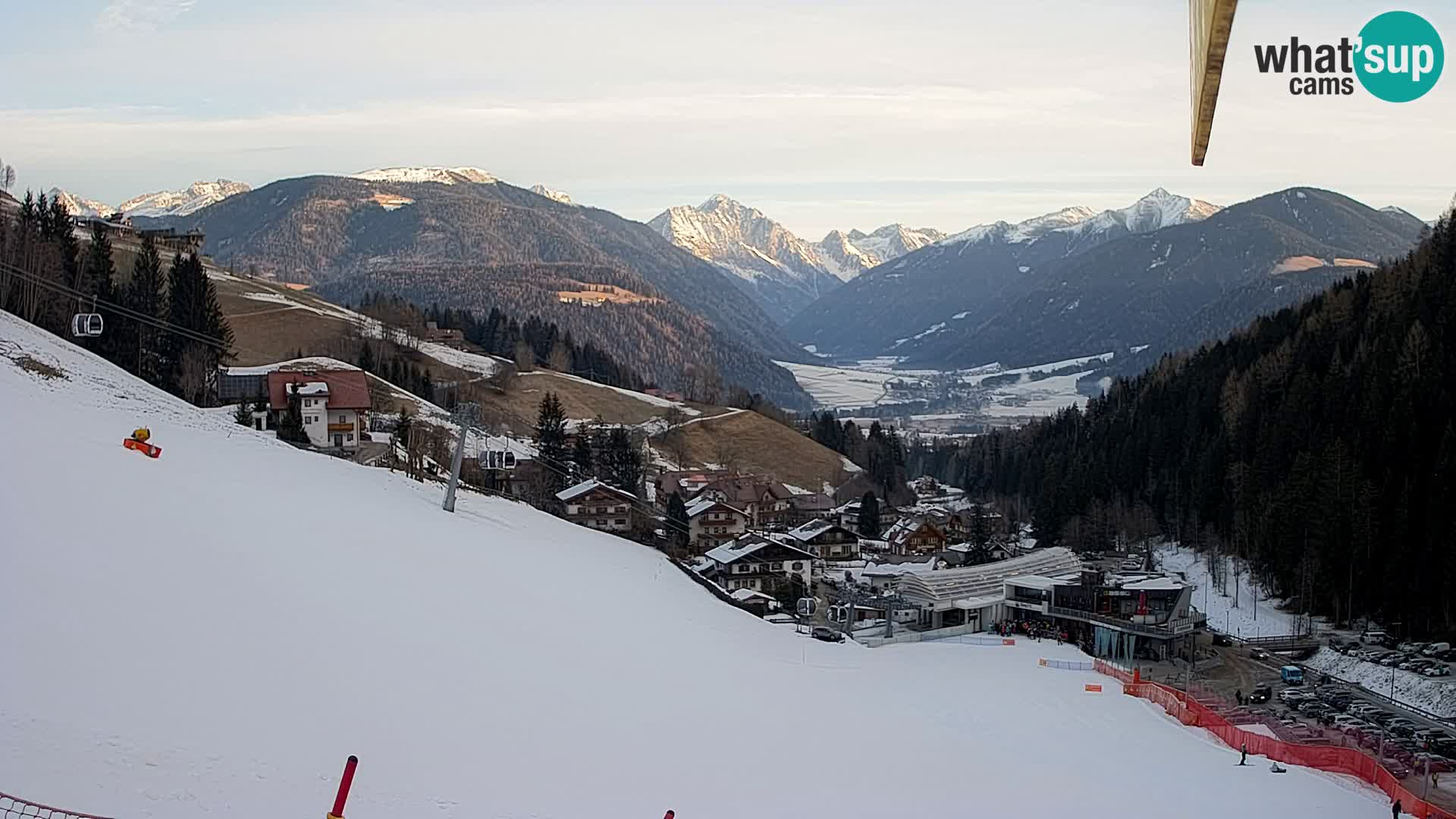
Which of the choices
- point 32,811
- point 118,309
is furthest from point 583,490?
point 32,811

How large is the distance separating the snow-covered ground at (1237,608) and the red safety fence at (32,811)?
3618 cm

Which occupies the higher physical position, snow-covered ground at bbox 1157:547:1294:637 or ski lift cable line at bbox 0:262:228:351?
ski lift cable line at bbox 0:262:228:351

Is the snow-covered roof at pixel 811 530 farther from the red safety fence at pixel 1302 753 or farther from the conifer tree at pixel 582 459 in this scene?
the red safety fence at pixel 1302 753

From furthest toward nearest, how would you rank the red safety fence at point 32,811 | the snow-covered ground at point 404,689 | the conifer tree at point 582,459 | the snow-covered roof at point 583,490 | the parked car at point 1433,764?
the conifer tree at point 582,459
the snow-covered roof at point 583,490
the parked car at point 1433,764
the snow-covered ground at point 404,689
the red safety fence at point 32,811

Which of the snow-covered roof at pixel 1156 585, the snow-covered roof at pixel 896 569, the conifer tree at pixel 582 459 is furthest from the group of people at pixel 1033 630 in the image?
the conifer tree at pixel 582 459

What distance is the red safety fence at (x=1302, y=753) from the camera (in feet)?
55.2

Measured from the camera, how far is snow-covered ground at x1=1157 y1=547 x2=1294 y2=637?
37750mm

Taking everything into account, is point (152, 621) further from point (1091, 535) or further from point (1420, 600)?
point (1091, 535)

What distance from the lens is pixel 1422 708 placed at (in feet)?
87.8

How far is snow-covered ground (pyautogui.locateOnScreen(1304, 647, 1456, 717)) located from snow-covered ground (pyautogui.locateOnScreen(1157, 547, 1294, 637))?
491 cm

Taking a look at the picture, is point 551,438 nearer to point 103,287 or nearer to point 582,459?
point 582,459

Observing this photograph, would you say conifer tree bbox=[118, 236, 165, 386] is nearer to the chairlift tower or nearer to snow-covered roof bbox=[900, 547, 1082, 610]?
the chairlift tower

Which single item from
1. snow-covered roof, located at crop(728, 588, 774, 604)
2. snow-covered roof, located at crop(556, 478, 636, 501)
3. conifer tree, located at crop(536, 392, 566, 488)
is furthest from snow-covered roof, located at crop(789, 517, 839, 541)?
snow-covered roof, located at crop(728, 588, 774, 604)

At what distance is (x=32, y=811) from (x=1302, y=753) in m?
18.5
